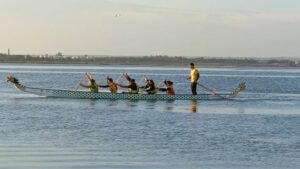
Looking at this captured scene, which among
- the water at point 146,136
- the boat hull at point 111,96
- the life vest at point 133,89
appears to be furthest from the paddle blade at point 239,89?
the life vest at point 133,89

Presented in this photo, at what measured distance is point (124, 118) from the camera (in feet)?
92.0

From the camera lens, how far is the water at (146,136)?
57.0 feet

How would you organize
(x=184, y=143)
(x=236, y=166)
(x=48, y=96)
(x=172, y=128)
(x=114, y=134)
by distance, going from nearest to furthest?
(x=236, y=166) → (x=184, y=143) → (x=114, y=134) → (x=172, y=128) → (x=48, y=96)

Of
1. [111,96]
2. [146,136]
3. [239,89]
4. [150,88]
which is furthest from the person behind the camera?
[239,89]

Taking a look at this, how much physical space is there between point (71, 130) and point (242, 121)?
7.71m

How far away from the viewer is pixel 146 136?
2217 centimetres

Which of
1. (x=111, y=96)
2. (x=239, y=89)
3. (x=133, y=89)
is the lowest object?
(x=111, y=96)

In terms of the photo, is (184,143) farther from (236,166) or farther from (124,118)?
(124,118)

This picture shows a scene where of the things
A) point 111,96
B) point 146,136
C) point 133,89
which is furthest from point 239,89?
point 146,136

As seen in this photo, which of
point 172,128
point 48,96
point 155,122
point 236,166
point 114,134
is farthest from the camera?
point 48,96

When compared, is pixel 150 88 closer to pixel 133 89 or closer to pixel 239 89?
pixel 133 89

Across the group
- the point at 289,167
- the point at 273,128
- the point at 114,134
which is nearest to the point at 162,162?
the point at 289,167

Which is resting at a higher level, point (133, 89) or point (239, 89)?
point (133, 89)

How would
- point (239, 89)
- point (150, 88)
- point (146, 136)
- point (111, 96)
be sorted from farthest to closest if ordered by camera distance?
point (239, 89) < point (150, 88) < point (111, 96) < point (146, 136)
